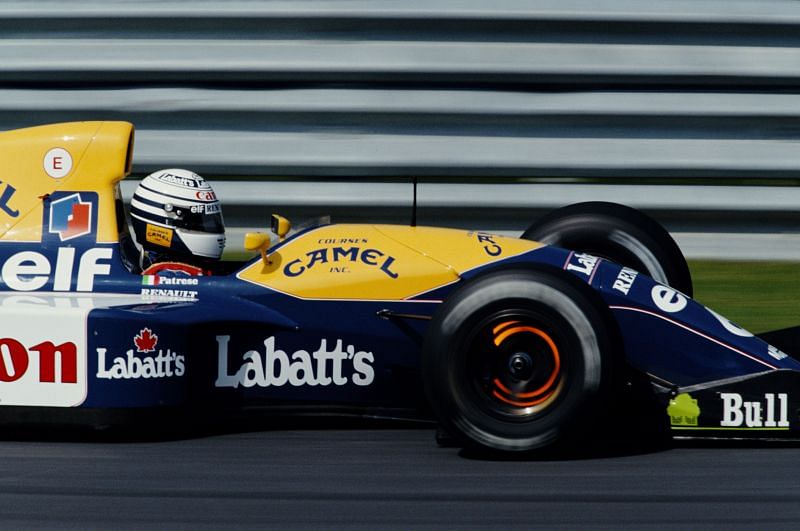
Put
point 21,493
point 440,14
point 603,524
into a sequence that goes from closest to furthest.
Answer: point 603,524
point 21,493
point 440,14

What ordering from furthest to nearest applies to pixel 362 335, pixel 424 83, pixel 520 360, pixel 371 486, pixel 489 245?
pixel 424 83 < pixel 489 245 < pixel 362 335 < pixel 520 360 < pixel 371 486

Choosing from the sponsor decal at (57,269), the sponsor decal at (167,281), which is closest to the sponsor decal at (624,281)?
the sponsor decal at (167,281)

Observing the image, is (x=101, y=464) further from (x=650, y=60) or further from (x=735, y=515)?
(x=650, y=60)

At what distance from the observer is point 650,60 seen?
6625 mm

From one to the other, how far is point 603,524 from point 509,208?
3.50m

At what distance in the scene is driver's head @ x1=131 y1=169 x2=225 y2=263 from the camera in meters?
4.79

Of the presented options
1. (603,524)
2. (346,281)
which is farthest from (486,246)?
(603,524)

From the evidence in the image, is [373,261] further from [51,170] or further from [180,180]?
[51,170]

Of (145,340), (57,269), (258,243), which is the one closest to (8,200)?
(57,269)

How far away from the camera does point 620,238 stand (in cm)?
523

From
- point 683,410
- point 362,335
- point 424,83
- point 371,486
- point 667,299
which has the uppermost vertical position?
point 424,83

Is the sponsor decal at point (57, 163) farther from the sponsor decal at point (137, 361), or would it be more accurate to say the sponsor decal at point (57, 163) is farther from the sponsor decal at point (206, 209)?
the sponsor decal at point (137, 361)

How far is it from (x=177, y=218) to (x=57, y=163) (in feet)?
1.69

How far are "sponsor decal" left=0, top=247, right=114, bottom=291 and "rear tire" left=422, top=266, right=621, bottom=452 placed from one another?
130cm
